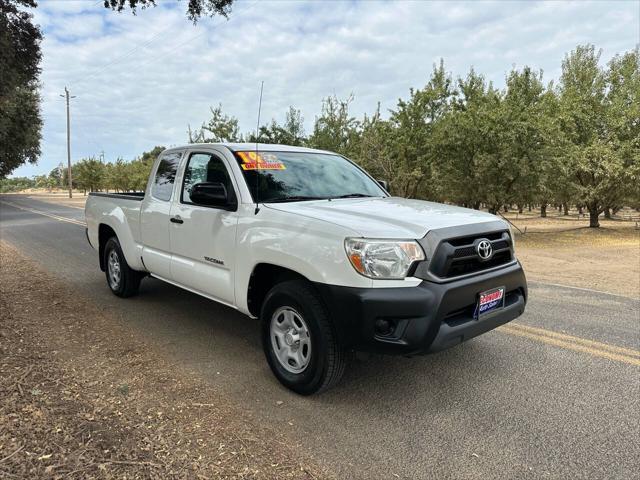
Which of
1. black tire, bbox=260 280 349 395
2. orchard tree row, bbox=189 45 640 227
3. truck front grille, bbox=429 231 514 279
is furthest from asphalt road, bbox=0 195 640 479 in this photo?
orchard tree row, bbox=189 45 640 227

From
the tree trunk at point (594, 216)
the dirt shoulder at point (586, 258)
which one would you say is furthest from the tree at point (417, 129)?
the tree trunk at point (594, 216)

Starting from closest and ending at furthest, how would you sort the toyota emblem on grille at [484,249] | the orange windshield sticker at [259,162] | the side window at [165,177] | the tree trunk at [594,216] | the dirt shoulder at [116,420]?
the dirt shoulder at [116,420] < the toyota emblem on grille at [484,249] < the orange windshield sticker at [259,162] < the side window at [165,177] < the tree trunk at [594,216]

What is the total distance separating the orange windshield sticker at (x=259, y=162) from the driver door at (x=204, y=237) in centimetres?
20

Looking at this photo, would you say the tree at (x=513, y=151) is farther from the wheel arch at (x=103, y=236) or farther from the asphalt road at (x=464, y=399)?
the wheel arch at (x=103, y=236)

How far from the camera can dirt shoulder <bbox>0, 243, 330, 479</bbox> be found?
2.61 meters

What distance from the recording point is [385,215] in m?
3.50

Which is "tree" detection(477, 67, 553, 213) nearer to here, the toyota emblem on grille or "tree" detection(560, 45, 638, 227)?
"tree" detection(560, 45, 638, 227)

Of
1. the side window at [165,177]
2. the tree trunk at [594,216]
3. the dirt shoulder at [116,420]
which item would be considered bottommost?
the dirt shoulder at [116,420]

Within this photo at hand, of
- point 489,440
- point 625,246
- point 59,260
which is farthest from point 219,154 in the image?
point 625,246

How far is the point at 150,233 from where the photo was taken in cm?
535

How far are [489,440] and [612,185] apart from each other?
19.7m

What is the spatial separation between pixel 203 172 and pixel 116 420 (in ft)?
8.16

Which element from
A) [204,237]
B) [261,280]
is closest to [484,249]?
[261,280]

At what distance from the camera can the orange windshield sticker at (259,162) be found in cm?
427
